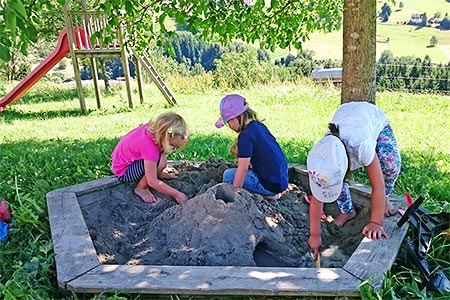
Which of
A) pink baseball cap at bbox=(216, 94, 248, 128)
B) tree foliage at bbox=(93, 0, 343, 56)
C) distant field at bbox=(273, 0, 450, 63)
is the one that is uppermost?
tree foliage at bbox=(93, 0, 343, 56)

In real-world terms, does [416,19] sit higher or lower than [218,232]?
higher

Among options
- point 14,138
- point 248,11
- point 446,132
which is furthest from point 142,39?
point 446,132

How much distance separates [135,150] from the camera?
373 centimetres

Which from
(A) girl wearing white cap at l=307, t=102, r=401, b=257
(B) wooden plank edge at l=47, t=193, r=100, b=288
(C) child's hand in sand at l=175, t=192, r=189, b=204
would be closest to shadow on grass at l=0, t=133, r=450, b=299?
(B) wooden plank edge at l=47, t=193, r=100, b=288

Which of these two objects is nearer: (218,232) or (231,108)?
(218,232)

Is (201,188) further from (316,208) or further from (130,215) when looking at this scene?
(316,208)

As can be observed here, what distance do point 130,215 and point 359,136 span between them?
72.8 inches

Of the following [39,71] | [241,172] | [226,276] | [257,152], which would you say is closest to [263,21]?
[257,152]

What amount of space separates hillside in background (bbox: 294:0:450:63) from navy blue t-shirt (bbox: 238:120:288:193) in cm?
3357

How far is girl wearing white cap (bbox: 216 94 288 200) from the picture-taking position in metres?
3.42

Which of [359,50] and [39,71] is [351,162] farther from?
[39,71]

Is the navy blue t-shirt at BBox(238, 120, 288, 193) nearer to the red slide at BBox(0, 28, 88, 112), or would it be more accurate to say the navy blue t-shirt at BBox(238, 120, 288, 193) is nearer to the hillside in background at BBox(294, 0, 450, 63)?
the red slide at BBox(0, 28, 88, 112)

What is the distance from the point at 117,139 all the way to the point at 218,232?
4298 millimetres

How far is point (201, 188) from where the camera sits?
3.69 m
